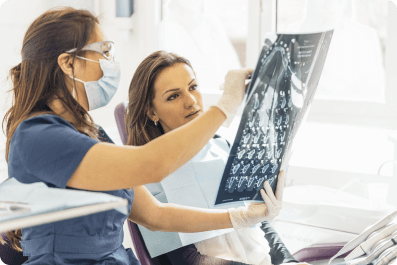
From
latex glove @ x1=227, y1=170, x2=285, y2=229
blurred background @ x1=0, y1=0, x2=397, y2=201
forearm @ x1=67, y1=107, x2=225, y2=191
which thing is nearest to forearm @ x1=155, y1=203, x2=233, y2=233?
latex glove @ x1=227, y1=170, x2=285, y2=229

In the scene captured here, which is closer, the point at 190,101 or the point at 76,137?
the point at 76,137

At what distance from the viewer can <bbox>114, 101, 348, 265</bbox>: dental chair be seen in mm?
1461

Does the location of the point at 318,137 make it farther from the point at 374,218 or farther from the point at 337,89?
the point at 374,218

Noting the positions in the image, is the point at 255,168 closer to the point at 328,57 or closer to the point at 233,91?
the point at 233,91

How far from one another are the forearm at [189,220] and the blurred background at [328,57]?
1045 millimetres

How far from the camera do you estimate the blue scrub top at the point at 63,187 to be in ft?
2.67

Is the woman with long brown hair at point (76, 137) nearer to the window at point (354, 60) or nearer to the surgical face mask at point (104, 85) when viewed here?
the surgical face mask at point (104, 85)

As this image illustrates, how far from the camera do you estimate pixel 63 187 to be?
0.82 m

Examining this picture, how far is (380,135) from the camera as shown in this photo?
7.99ft

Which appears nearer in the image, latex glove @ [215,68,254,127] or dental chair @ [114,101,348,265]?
latex glove @ [215,68,254,127]

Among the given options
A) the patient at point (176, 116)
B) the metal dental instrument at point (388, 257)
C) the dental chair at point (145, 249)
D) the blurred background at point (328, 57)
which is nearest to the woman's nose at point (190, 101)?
the patient at point (176, 116)

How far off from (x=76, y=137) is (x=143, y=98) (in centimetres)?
72

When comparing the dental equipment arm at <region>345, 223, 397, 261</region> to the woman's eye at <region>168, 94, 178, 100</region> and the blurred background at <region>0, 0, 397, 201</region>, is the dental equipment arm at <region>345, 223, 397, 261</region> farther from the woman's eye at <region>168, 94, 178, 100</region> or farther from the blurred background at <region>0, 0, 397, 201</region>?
the blurred background at <region>0, 0, 397, 201</region>

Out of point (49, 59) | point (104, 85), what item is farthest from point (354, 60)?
Result: point (49, 59)
